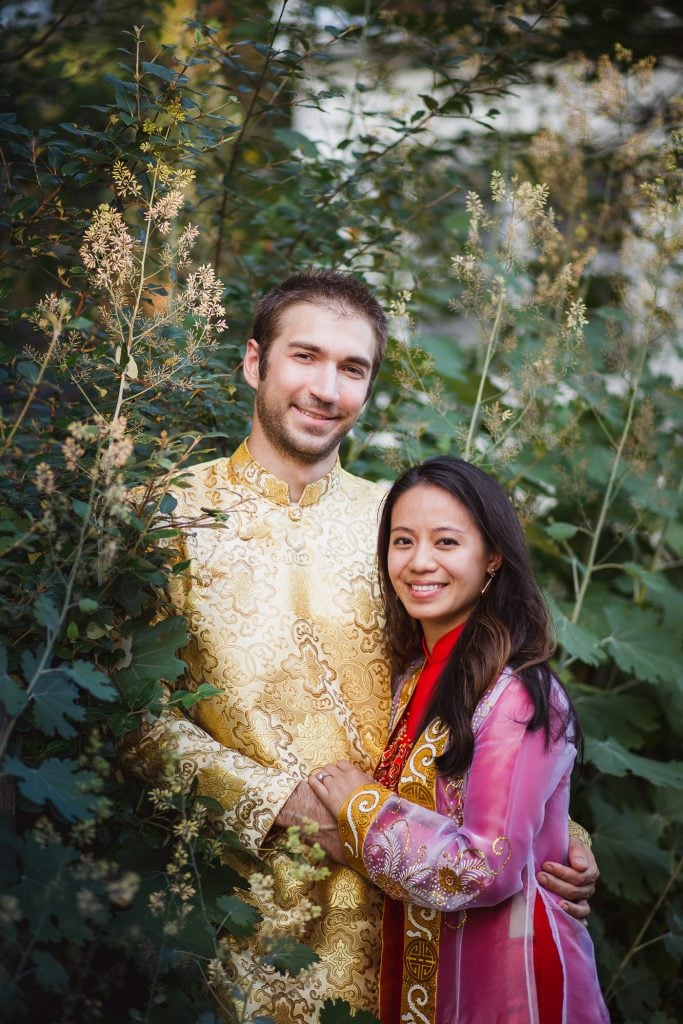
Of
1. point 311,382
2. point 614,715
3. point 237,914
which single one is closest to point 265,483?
point 311,382

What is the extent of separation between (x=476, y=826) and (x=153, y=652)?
2.24 feet

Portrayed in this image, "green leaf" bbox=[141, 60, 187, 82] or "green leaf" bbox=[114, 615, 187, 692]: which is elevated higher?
"green leaf" bbox=[141, 60, 187, 82]

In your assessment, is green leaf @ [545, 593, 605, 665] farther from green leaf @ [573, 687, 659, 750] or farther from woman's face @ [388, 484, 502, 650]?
woman's face @ [388, 484, 502, 650]

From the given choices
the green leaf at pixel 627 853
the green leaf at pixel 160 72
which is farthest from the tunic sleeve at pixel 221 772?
the green leaf at pixel 627 853

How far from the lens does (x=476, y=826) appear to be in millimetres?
1810

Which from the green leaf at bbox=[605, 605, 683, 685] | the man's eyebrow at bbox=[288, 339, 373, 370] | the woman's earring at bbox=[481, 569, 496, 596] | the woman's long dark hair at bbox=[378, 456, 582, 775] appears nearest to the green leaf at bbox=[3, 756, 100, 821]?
the woman's long dark hair at bbox=[378, 456, 582, 775]

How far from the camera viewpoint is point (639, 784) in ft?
12.3

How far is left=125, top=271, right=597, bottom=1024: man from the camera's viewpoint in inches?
79.6

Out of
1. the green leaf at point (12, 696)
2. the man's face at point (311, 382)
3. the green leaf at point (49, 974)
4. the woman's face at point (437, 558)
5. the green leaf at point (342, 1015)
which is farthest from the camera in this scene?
the man's face at point (311, 382)

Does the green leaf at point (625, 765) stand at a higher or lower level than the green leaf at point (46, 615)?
lower

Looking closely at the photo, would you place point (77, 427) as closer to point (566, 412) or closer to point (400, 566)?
point (400, 566)

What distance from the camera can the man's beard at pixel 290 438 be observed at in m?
2.34

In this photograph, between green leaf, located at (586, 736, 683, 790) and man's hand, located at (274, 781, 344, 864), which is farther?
green leaf, located at (586, 736, 683, 790)

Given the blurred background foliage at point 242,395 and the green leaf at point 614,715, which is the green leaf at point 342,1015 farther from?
the green leaf at point 614,715
